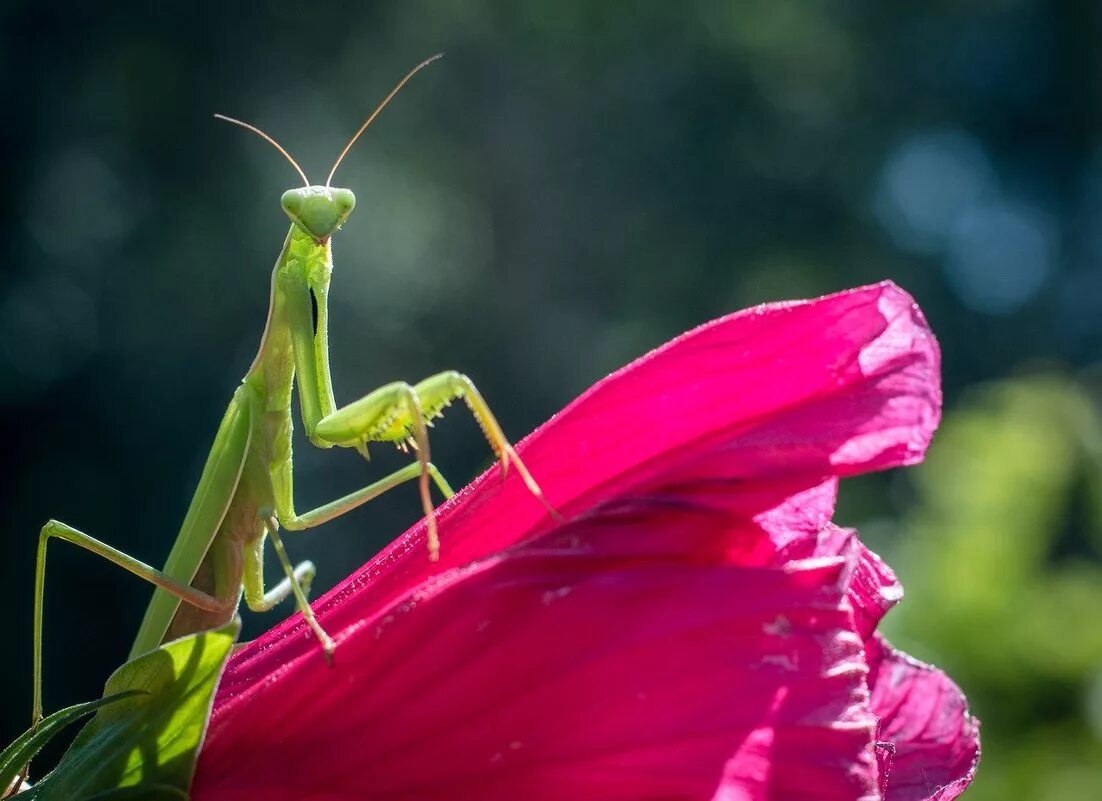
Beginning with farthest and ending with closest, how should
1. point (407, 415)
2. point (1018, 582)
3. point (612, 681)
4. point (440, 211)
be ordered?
1. point (440, 211)
2. point (1018, 582)
3. point (407, 415)
4. point (612, 681)

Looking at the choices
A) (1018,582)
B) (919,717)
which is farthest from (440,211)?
(919,717)

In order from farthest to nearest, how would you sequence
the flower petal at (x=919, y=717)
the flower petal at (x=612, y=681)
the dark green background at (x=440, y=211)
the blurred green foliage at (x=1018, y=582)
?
the dark green background at (x=440, y=211), the blurred green foliage at (x=1018, y=582), the flower petal at (x=919, y=717), the flower petal at (x=612, y=681)

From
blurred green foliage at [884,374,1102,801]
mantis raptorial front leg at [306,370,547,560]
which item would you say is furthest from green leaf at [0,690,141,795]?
blurred green foliage at [884,374,1102,801]

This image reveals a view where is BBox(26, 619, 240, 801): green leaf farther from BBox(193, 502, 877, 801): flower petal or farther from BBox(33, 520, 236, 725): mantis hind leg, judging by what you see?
BBox(33, 520, 236, 725): mantis hind leg

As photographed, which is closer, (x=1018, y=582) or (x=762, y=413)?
(x=762, y=413)

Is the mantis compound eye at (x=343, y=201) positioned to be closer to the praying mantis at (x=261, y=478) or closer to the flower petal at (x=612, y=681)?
the praying mantis at (x=261, y=478)

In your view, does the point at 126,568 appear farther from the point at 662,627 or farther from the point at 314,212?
the point at 662,627

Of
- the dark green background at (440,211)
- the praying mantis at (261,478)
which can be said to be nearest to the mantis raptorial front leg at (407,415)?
the praying mantis at (261,478)

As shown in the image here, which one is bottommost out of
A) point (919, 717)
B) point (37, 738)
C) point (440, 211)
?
point (440, 211)
